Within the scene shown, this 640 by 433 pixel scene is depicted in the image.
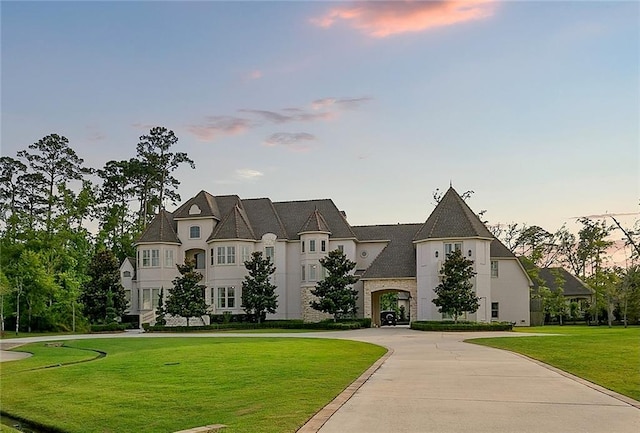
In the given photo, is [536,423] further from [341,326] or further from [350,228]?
[350,228]

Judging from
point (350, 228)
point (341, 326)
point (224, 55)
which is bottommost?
point (341, 326)

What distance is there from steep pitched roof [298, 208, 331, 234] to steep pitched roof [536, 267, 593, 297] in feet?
70.9

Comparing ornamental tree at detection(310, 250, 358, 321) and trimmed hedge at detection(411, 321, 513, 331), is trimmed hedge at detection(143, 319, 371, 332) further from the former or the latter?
trimmed hedge at detection(411, 321, 513, 331)

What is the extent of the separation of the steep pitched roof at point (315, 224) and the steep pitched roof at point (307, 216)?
1.10 m

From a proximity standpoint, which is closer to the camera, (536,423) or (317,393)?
(536,423)

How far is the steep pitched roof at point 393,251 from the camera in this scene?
149ft

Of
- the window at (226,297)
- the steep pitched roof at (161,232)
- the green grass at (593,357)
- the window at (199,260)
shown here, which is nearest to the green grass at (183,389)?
the green grass at (593,357)

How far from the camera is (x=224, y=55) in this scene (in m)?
22.0

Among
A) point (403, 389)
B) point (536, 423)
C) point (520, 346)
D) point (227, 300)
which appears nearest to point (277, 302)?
point (227, 300)

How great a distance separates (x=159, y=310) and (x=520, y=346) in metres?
28.9

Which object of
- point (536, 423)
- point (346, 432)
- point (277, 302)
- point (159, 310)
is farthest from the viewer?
point (277, 302)

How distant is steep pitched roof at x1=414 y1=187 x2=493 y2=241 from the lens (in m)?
42.2

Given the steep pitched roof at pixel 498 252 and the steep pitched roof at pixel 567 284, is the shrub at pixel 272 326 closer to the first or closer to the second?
the steep pitched roof at pixel 498 252

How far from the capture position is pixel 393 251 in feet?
155
